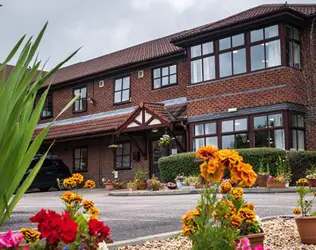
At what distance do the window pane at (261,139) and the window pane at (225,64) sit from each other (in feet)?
9.07

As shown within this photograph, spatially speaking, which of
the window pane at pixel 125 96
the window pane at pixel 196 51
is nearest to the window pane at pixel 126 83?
the window pane at pixel 125 96

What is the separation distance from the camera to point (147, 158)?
77.8ft

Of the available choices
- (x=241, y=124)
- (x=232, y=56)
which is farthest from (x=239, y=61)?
(x=241, y=124)

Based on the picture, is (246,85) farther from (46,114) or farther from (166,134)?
(46,114)

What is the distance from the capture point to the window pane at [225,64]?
1992 centimetres

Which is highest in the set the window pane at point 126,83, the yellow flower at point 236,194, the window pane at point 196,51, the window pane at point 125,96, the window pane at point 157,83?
the window pane at point 196,51

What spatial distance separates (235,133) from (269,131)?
147 cm

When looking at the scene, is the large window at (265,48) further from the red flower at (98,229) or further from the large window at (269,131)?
the red flower at (98,229)

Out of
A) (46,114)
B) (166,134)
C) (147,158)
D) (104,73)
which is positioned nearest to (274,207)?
(166,134)

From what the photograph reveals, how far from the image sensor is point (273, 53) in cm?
1866

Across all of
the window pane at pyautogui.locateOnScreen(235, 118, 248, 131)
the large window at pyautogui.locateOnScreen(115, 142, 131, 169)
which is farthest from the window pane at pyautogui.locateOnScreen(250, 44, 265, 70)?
the large window at pyautogui.locateOnScreen(115, 142, 131, 169)

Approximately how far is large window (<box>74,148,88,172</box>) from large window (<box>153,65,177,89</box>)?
19.6 ft

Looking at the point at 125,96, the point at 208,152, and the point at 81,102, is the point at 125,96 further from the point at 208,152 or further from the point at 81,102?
the point at 208,152

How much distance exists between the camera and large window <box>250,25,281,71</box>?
18.6 metres
